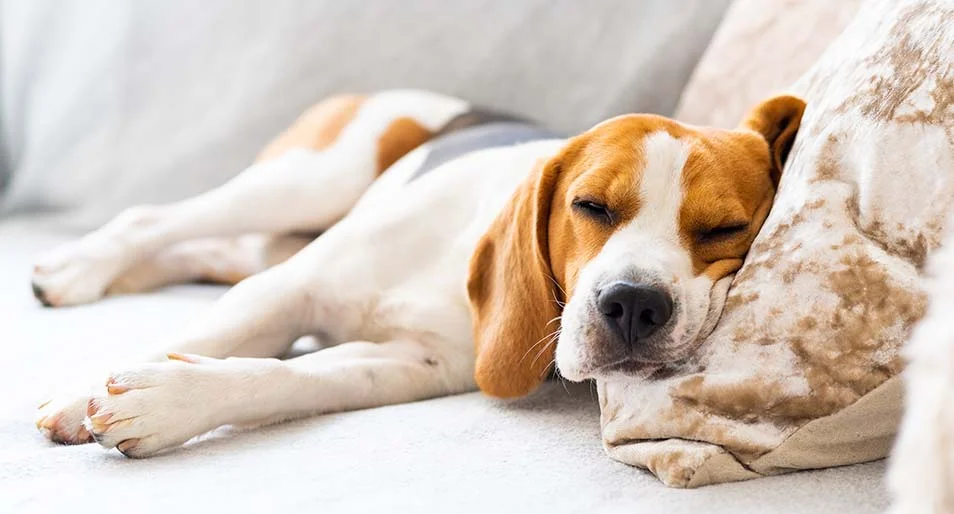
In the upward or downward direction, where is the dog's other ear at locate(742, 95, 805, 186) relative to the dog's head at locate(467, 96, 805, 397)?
upward

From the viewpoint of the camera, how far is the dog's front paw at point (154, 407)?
180cm

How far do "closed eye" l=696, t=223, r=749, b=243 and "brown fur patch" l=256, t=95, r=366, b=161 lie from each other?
163 centimetres

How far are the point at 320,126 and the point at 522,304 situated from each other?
149cm

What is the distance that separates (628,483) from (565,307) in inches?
16.5

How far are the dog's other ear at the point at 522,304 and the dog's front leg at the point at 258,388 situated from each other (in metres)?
0.17

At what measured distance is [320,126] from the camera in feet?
11.1

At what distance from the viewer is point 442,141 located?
309cm

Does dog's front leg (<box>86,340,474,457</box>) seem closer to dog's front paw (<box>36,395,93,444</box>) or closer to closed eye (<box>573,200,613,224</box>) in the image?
dog's front paw (<box>36,395,93,444</box>)

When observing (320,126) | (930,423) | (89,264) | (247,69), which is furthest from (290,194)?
(930,423)

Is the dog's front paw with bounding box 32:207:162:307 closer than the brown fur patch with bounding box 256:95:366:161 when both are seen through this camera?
Yes

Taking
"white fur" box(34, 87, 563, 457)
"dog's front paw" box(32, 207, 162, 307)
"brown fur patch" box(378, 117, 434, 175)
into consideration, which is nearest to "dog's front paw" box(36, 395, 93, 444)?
"white fur" box(34, 87, 563, 457)

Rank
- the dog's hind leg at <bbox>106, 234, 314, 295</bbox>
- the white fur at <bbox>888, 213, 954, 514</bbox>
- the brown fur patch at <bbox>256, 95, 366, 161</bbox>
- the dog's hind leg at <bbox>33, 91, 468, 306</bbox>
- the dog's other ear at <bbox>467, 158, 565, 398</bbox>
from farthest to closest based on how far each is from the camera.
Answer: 1. the brown fur patch at <bbox>256, 95, 366, 161</bbox>
2. the dog's hind leg at <bbox>106, 234, 314, 295</bbox>
3. the dog's hind leg at <bbox>33, 91, 468, 306</bbox>
4. the dog's other ear at <bbox>467, 158, 565, 398</bbox>
5. the white fur at <bbox>888, 213, 954, 514</bbox>

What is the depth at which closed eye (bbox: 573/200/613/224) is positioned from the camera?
1.96 meters

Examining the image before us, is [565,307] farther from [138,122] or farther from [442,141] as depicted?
[138,122]
